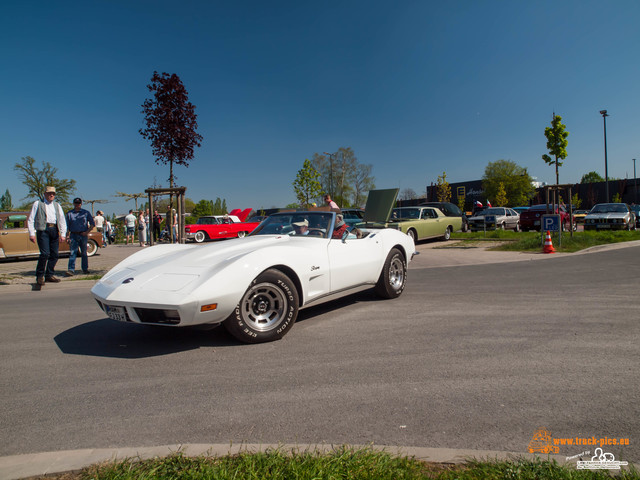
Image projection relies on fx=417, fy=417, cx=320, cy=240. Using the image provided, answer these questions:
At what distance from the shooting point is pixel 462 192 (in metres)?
60.2

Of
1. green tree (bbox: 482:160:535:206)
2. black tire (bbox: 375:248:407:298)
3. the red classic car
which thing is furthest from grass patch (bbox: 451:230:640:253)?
green tree (bbox: 482:160:535:206)

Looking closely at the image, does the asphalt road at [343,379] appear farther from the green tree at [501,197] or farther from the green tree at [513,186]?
the green tree at [513,186]

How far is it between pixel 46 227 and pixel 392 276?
632cm

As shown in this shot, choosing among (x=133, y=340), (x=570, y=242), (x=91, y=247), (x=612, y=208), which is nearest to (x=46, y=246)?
(x=133, y=340)

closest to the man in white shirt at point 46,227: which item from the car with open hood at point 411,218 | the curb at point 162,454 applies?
the curb at point 162,454

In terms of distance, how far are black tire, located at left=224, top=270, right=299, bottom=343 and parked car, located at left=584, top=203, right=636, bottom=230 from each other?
2022cm

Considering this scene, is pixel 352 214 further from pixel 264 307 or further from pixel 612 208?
pixel 612 208

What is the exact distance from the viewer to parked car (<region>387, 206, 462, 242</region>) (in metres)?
15.2

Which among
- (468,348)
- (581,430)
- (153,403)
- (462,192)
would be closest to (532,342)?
(468,348)

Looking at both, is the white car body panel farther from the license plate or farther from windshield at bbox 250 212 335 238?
windshield at bbox 250 212 335 238

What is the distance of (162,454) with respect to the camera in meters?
2.02

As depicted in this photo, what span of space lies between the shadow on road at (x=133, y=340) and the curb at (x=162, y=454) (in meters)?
1.60

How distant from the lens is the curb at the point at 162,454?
1930 millimetres

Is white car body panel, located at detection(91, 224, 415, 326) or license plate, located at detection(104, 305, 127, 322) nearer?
white car body panel, located at detection(91, 224, 415, 326)
